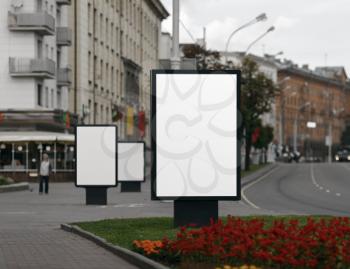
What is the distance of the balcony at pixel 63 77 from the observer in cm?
7100

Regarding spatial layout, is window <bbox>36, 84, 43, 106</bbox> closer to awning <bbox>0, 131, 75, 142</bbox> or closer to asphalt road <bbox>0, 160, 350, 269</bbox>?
awning <bbox>0, 131, 75, 142</bbox>

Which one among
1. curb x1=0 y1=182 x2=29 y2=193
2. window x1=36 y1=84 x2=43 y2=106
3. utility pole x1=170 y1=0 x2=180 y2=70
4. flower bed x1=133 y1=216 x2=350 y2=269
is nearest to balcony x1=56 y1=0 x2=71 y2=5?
window x1=36 y1=84 x2=43 y2=106

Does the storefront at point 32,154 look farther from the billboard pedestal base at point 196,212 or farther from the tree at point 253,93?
the billboard pedestal base at point 196,212

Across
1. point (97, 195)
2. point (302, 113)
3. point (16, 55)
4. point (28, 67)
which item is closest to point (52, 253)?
point (97, 195)

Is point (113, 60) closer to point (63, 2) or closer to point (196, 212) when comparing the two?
point (63, 2)

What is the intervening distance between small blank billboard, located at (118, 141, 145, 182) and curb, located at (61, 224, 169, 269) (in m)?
23.3

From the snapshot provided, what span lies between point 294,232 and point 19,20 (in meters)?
53.6

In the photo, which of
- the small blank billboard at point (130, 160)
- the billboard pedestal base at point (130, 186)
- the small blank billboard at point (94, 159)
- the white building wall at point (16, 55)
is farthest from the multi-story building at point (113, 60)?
the small blank billboard at point (94, 159)

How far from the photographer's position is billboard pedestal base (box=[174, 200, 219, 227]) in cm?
1962

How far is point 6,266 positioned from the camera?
1432cm

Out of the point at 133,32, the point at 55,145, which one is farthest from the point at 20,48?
the point at 133,32

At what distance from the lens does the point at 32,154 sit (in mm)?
64438

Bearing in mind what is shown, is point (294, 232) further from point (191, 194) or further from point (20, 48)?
point (20, 48)

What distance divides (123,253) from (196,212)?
428cm
